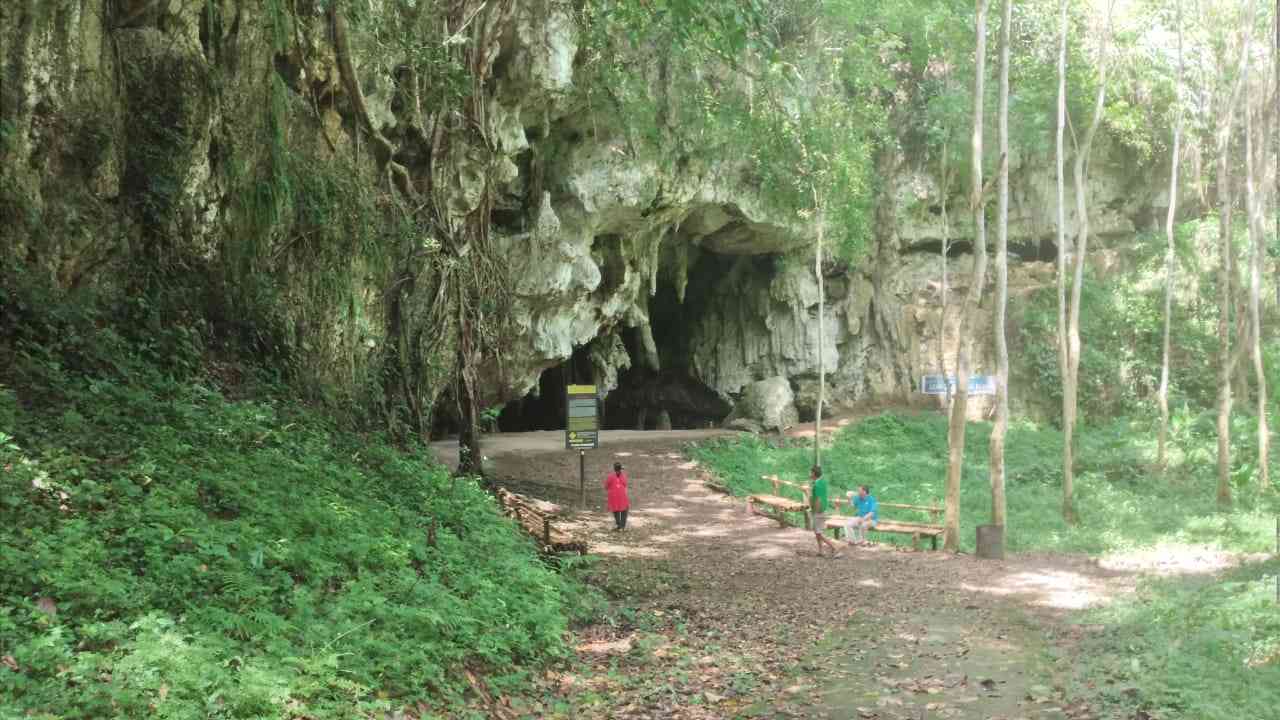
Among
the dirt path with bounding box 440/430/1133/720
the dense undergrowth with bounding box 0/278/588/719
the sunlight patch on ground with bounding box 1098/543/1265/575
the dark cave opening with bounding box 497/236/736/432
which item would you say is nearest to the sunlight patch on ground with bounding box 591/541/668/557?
the dirt path with bounding box 440/430/1133/720

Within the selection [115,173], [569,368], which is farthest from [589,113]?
[115,173]

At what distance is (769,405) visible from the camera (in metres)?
27.7

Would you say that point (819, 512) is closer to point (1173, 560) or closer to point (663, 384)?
point (1173, 560)

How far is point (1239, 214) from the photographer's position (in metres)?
28.2

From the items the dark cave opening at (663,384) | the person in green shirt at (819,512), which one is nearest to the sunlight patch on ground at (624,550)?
the person in green shirt at (819,512)

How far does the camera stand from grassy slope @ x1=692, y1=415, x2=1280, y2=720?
6613 millimetres

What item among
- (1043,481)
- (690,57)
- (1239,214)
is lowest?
(1043,481)

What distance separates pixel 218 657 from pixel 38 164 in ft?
17.0

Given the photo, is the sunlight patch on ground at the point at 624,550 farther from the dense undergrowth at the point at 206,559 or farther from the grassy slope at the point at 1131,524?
the grassy slope at the point at 1131,524

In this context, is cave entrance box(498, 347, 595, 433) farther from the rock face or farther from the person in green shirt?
the person in green shirt

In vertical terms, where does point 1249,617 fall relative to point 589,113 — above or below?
below

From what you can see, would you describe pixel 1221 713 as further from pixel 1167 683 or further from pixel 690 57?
pixel 690 57

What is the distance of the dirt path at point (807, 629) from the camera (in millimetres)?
6480

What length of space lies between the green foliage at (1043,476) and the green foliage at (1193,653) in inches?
247
